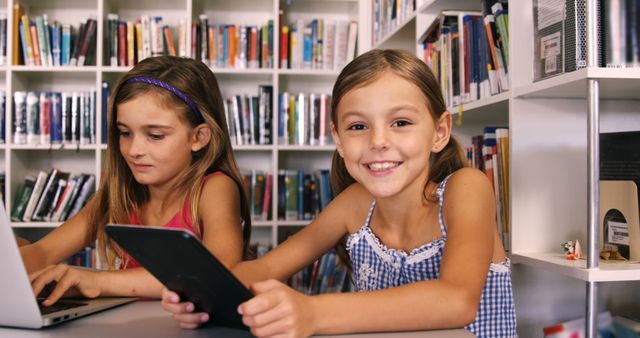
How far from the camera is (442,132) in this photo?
123cm

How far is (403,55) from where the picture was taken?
1.18 meters

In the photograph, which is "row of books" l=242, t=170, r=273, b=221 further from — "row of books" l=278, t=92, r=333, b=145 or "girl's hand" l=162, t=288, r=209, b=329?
"girl's hand" l=162, t=288, r=209, b=329

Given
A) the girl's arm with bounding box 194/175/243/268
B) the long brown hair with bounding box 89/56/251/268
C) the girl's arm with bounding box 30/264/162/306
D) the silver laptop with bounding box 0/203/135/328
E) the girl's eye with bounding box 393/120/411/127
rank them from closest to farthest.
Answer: the silver laptop with bounding box 0/203/135/328 < the girl's arm with bounding box 30/264/162/306 < the girl's eye with bounding box 393/120/411/127 < the girl's arm with bounding box 194/175/243/268 < the long brown hair with bounding box 89/56/251/268

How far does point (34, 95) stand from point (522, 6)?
2688 mm

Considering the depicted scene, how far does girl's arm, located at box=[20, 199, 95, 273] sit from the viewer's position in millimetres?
1383

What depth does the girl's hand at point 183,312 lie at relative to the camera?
788mm

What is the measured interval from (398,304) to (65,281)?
54cm

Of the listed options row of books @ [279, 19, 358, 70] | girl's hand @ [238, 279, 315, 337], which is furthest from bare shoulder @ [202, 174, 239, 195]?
row of books @ [279, 19, 358, 70]

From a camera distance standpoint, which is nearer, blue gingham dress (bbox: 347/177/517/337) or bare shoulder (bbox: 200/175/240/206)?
blue gingham dress (bbox: 347/177/517/337)

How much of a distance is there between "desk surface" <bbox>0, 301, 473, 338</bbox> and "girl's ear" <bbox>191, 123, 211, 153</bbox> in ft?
2.42

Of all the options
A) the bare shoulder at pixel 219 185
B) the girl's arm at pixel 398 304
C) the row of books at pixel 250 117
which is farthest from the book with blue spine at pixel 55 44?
the girl's arm at pixel 398 304

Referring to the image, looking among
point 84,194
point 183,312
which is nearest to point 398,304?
point 183,312

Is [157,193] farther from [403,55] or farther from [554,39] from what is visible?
[554,39]

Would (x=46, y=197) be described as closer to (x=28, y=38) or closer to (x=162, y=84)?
(x=28, y=38)
